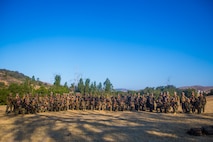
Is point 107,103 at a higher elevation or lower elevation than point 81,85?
lower

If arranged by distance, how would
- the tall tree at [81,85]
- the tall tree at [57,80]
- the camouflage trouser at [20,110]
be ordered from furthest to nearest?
the tall tree at [81,85] < the tall tree at [57,80] < the camouflage trouser at [20,110]

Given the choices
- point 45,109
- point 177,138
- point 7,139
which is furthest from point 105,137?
point 45,109

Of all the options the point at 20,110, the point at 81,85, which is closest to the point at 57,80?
the point at 81,85

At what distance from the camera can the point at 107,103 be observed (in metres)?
25.9

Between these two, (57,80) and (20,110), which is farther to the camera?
(57,80)

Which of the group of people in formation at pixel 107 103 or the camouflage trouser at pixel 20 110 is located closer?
the group of people in formation at pixel 107 103

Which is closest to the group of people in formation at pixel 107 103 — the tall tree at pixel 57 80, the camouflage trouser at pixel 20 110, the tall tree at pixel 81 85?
the camouflage trouser at pixel 20 110

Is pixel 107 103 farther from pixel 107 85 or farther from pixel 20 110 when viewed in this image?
pixel 107 85

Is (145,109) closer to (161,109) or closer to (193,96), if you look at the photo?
(161,109)

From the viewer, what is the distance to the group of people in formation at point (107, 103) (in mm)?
20969

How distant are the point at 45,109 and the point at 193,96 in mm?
16487

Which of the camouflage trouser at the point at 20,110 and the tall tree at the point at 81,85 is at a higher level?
the tall tree at the point at 81,85

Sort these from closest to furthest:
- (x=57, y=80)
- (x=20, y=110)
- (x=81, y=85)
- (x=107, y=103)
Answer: (x=20, y=110) → (x=107, y=103) → (x=57, y=80) → (x=81, y=85)

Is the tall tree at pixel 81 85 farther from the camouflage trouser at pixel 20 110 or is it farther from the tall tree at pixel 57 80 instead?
the camouflage trouser at pixel 20 110
